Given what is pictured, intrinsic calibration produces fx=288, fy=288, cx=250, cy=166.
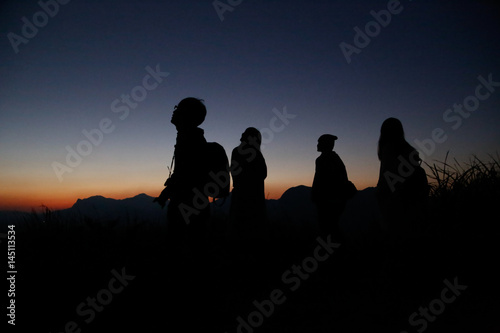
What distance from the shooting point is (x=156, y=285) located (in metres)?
3.12

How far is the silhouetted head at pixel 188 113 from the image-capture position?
3135 millimetres

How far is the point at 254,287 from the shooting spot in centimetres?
341

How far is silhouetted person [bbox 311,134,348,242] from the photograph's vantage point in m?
5.52

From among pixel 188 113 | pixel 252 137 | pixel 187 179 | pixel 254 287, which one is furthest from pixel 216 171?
pixel 252 137

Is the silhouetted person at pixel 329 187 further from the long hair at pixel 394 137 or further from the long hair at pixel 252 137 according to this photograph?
the long hair at pixel 394 137

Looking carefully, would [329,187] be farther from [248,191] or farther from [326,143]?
[248,191]

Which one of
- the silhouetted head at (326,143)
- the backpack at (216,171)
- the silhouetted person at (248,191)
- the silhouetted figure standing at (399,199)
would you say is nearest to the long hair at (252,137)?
the silhouetted person at (248,191)

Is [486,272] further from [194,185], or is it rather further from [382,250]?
[194,185]

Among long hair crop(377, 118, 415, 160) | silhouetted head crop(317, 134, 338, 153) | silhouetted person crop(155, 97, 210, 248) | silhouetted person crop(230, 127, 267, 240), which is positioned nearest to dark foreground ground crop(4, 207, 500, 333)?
silhouetted person crop(155, 97, 210, 248)

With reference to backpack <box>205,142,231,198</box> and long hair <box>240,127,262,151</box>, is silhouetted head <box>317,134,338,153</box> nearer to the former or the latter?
long hair <box>240,127,262,151</box>

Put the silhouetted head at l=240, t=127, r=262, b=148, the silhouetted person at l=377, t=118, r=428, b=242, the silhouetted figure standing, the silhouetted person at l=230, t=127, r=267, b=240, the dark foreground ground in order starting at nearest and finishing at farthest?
the dark foreground ground, the silhouetted figure standing, the silhouetted person at l=377, t=118, r=428, b=242, the silhouetted head at l=240, t=127, r=262, b=148, the silhouetted person at l=230, t=127, r=267, b=240

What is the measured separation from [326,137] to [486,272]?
10.9 feet

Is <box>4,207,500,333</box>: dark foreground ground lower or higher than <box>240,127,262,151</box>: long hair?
lower

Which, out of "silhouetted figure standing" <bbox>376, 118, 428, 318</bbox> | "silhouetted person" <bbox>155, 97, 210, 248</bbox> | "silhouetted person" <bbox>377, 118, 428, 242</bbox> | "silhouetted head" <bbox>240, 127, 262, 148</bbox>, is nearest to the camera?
"silhouetted person" <bbox>155, 97, 210, 248</bbox>
